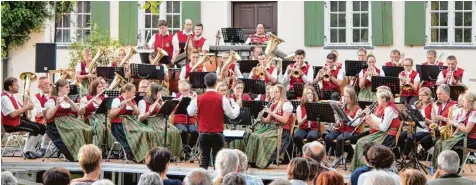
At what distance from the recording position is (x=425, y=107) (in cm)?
1686


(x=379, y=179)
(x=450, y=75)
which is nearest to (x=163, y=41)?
(x=450, y=75)

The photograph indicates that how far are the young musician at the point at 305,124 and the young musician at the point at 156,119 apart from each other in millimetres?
1849

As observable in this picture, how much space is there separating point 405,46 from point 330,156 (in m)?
5.97

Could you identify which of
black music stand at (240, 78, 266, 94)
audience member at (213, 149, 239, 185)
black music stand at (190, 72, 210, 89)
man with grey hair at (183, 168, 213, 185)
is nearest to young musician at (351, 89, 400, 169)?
black music stand at (240, 78, 266, 94)

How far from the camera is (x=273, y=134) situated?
55.5 ft

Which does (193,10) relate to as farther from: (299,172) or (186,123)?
(299,172)

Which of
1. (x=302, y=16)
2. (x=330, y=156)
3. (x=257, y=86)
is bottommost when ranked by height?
(x=330, y=156)

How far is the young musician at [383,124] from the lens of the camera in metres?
16.0

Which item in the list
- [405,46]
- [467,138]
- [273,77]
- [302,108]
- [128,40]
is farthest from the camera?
[128,40]

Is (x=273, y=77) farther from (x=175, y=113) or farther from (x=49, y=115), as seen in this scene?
(x=49, y=115)

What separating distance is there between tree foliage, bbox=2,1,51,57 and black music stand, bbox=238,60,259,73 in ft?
22.7

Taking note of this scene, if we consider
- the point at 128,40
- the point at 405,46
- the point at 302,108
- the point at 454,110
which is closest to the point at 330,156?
the point at 302,108

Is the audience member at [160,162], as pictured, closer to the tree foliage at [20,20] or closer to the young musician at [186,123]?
the young musician at [186,123]

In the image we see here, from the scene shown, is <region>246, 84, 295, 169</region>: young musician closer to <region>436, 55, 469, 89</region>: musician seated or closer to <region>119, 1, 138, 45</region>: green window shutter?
<region>436, 55, 469, 89</region>: musician seated
